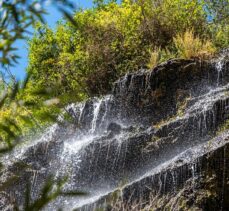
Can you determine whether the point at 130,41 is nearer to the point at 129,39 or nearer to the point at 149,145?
the point at 129,39

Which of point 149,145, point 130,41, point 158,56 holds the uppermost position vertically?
point 130,41

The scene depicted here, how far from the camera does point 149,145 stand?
9664 millimetres

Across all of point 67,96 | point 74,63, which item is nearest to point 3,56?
point 67,96

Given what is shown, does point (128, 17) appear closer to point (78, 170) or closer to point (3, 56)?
point (78, 170)

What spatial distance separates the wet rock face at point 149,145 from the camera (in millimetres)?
7438

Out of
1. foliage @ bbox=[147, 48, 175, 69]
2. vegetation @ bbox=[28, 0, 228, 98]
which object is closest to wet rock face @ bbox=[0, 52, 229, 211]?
foliage @ bbox=[147, 48, 175, 69]

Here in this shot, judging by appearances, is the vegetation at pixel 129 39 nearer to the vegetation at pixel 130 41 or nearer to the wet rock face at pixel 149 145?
the vegetation at pixel 130 41

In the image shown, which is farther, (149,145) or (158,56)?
(158,56)

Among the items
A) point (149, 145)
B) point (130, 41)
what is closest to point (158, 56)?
point (130, 41)

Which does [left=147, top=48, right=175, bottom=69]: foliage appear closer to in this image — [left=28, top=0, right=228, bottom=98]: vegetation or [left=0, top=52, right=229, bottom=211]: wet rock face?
[left=28, top=0, right=228, bottom=98]: vegetation

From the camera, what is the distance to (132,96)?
1182cm

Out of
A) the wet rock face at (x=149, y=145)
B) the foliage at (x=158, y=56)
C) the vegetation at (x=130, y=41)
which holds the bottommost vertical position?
the wet rock face at (x=149, y=145)

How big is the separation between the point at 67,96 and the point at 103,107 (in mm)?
10493

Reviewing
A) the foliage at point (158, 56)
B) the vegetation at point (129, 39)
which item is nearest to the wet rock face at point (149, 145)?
the foliage at point (158, 56)
